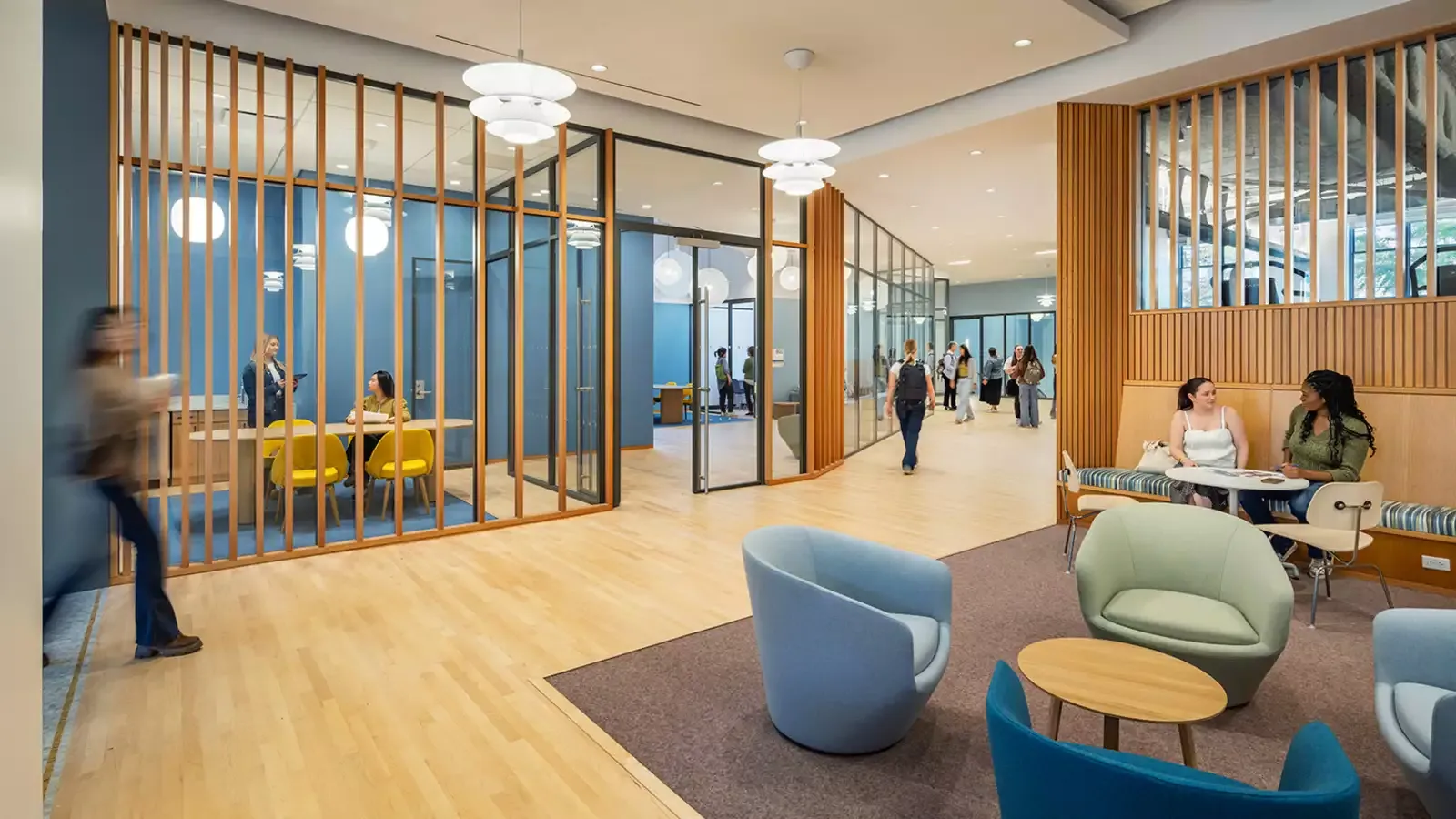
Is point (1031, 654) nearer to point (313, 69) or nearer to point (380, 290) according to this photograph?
point (380, 290)

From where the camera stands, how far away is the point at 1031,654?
2.82 m

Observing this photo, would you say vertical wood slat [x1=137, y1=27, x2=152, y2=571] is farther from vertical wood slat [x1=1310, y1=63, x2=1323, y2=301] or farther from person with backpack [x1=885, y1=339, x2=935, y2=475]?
vertical wood slat [x1=1310, y1=63, x2=1323, y2=301]

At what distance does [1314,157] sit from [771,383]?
18.4 feet

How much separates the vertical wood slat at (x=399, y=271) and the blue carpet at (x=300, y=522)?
18.7 inches

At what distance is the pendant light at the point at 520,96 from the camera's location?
4.62m

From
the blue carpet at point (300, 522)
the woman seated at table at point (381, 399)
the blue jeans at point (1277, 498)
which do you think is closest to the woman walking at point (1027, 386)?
the blue jeans at point (1277, 498)

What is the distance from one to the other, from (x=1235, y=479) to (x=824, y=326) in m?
5.48

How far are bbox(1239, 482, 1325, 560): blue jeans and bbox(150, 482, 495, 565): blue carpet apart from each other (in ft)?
21.0

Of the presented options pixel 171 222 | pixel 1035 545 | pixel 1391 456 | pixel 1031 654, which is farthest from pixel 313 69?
pixel 1391 456

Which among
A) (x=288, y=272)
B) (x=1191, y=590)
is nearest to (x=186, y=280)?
(x=288, y=272)

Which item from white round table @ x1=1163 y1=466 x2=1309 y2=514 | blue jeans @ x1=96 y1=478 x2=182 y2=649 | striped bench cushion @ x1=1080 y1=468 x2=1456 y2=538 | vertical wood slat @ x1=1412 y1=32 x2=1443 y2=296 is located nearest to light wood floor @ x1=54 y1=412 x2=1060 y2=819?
blue jeans @ x1=96 y1=478 x2=182 y2=649

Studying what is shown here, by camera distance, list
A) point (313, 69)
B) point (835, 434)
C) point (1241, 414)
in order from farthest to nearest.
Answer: point (835, 434), point (1241, 414), point (313, 69)

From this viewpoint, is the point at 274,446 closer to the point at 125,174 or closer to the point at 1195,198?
the point at 125,174

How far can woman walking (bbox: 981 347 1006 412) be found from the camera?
20.5 meters
